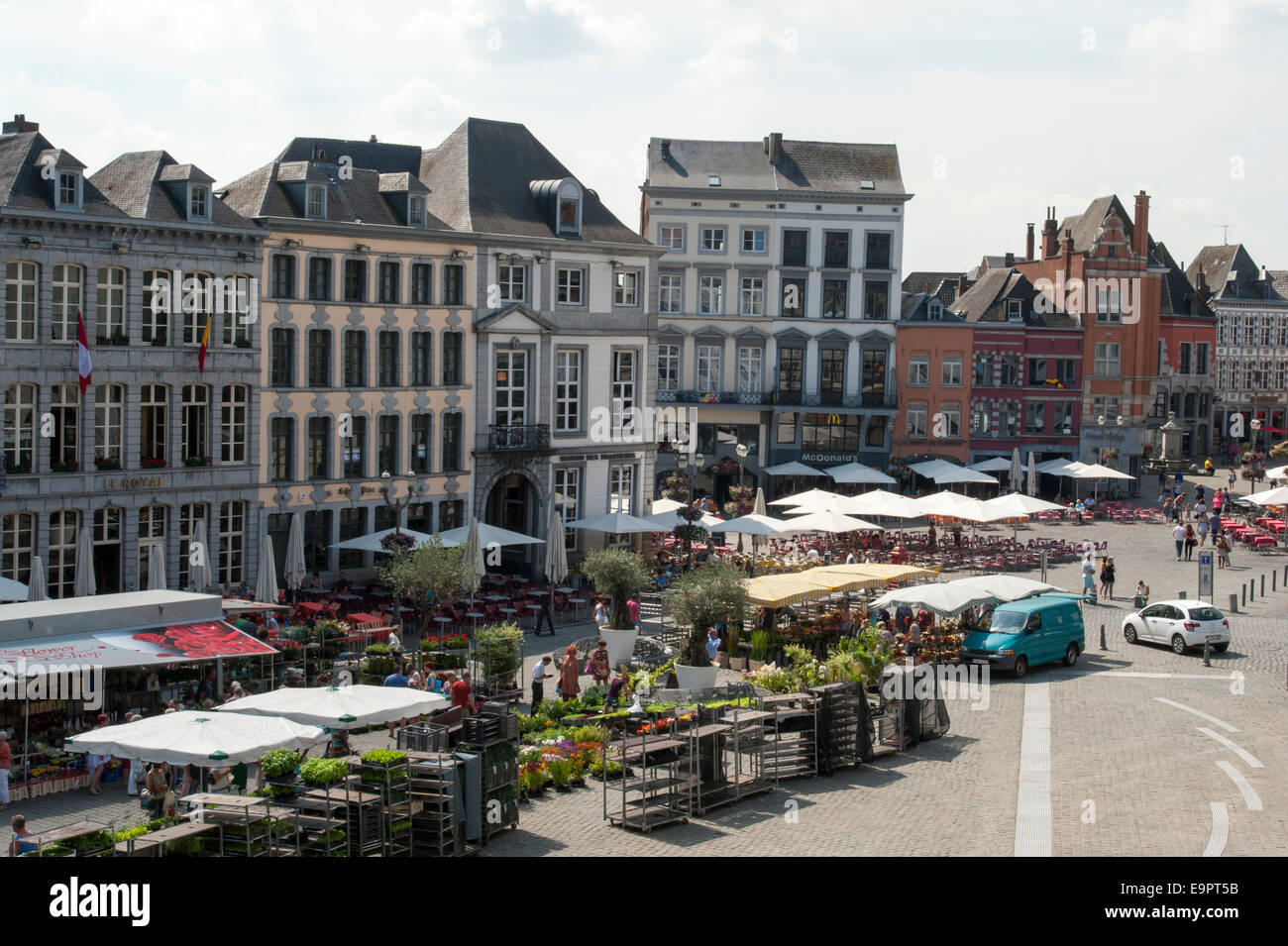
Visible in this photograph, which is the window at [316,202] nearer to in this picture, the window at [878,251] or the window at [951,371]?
the window at [878,251]

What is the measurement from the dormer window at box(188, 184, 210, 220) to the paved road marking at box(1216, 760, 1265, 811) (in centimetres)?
2646

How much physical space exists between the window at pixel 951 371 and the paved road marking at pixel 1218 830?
49.2 metres

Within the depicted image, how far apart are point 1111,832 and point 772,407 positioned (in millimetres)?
→ 46037

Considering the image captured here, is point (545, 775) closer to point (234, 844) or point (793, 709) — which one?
point (793, 709)

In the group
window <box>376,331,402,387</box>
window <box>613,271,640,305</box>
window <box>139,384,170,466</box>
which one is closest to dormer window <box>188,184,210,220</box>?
window <box>139,384,170,466</box>

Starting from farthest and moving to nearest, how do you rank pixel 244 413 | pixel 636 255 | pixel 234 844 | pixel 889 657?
pixel 636 255, pixel 244 413, pixel 889 657, pixel 234 844

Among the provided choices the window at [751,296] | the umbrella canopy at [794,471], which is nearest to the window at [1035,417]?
the umbrella canopy at [794,471]

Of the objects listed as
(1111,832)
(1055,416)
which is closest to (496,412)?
(1111,832)

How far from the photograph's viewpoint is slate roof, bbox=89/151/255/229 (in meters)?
35.7

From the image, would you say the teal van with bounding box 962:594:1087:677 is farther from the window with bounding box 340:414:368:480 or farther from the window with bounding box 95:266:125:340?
the window with bounding box 95:266:125:340

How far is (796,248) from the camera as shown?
212 feet

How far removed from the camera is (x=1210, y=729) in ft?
83.2

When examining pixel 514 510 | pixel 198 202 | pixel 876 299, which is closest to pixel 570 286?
pixel 514 510

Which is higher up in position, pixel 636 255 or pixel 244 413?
pixel 636 255
